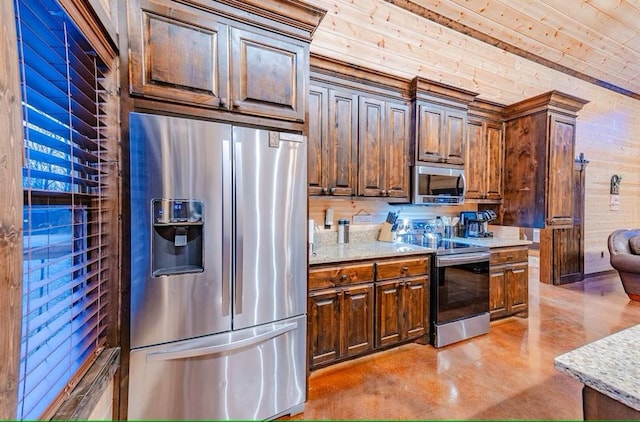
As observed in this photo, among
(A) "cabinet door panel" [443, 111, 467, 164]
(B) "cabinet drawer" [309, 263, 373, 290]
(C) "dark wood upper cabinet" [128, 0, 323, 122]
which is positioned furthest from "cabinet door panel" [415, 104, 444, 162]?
(C) "dark wood upper cabinet" [128, 0, 323, 122]

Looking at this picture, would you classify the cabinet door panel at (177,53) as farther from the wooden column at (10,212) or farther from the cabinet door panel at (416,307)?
the cabinet door panel at (416,307)

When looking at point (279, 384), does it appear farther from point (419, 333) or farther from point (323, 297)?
point (419, 333)

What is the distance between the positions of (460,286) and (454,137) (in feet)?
5.23

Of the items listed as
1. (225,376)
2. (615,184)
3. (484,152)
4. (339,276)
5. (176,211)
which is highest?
(484,152)

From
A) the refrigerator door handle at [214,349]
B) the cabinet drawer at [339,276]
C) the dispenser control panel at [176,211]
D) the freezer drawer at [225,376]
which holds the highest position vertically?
the dispenser control panel at [176,211]

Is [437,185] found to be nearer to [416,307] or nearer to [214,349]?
[416,307]

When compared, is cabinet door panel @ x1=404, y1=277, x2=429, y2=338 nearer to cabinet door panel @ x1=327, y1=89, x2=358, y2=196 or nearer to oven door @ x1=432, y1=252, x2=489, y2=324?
oven door @ x1=432, y1=252, x2=489, y2=324

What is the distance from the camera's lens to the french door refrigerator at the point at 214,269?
1.46 meters

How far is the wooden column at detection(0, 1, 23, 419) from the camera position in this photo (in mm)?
642

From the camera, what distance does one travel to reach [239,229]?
165cm

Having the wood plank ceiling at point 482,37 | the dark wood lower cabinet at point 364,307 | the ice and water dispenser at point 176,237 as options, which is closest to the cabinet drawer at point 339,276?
the dark wood lower cabinet at point 364,307

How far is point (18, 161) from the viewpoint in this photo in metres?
0.68

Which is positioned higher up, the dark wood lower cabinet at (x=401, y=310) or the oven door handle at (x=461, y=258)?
the oven door handle at (x=461, y=258)

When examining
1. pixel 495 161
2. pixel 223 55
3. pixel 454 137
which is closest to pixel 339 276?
pixel 223 55
